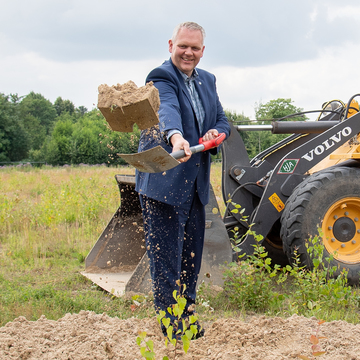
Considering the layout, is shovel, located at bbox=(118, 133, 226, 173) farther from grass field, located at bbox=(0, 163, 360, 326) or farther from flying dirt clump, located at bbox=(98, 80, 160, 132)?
grass field, located at bbox=(0, 163, 360, 326)

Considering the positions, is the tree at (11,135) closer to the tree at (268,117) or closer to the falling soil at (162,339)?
the tree at (268,117)

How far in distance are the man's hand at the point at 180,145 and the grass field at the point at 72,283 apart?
1.45 metres

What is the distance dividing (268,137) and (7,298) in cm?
2135

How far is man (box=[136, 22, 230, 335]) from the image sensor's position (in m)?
2.85

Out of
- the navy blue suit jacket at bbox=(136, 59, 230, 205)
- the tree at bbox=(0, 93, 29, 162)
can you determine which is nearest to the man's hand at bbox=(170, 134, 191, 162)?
the navy blue suit jacket at bbox=(136, 59, 230, 205)

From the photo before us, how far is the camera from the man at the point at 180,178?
2.85 meters

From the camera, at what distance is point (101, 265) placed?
189 inches

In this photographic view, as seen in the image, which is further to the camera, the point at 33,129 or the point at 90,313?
the point at 33,129

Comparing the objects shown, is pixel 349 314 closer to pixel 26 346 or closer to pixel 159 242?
pixel 159 242

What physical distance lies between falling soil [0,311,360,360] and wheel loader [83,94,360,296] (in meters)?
0.85

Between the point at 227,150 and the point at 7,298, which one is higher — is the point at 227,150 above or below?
above

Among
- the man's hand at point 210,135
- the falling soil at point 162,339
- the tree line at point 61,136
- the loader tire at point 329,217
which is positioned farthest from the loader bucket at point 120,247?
the tree line at point 61,136

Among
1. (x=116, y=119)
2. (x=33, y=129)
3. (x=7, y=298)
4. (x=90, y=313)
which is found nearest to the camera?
(x=116, y=119)

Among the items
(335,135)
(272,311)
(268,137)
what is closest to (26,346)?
(272,311)
